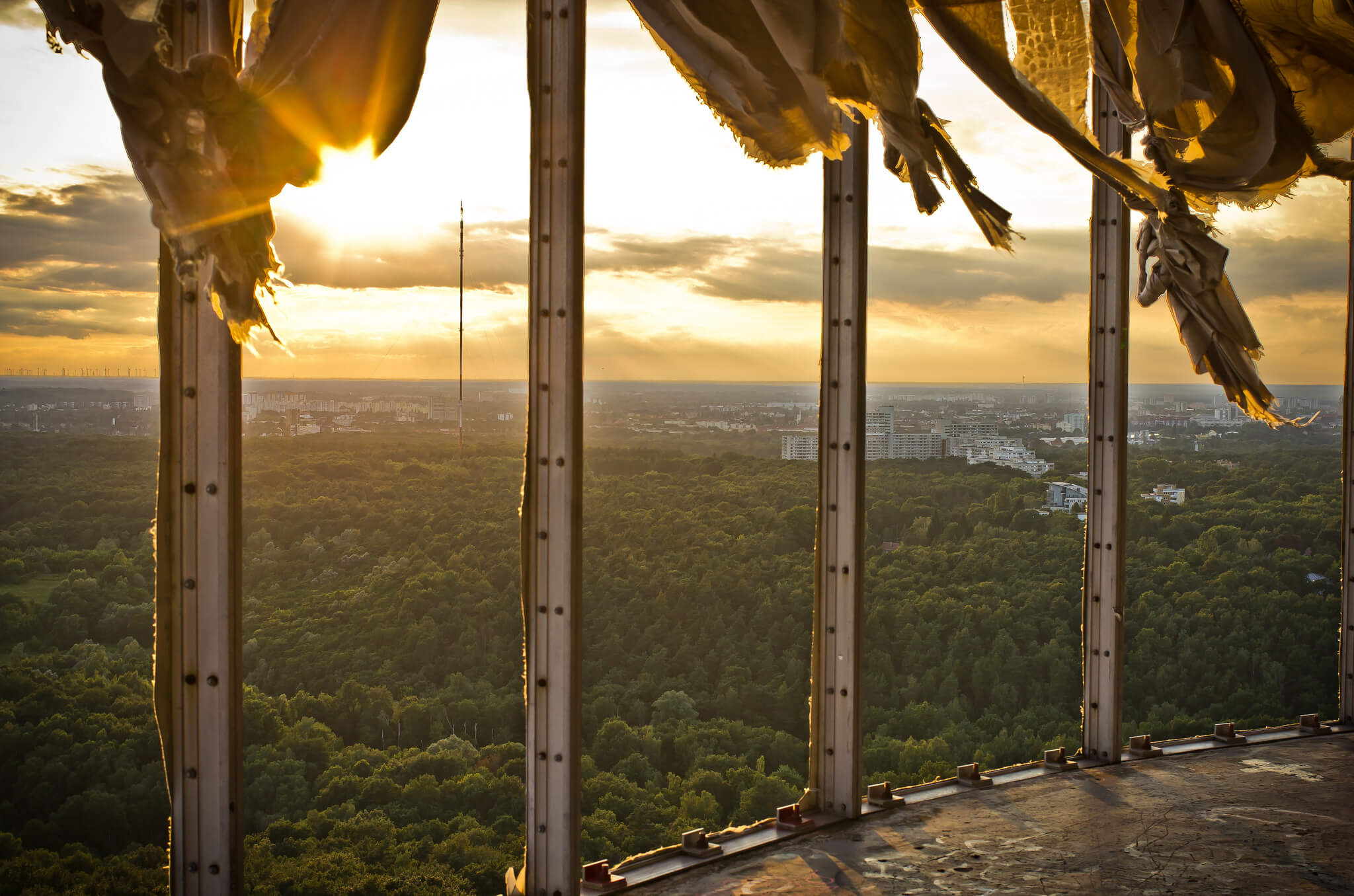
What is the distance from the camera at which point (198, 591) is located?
10.3 ft

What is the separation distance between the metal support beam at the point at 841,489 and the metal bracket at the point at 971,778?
743 millimetres

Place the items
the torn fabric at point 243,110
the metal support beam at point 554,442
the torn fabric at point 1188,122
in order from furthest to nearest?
the metal support beam at point 554,442 → the torn fabric at point 1188,122 → the torn fabric at point 243,110

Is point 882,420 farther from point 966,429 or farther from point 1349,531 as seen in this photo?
point 1349,531

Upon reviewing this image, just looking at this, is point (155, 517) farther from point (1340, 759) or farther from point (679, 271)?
point (1340, 759)

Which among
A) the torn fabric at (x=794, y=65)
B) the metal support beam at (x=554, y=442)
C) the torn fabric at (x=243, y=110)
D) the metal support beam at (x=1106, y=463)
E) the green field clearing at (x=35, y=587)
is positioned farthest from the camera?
the metal support beam at (x=1106, y=463)

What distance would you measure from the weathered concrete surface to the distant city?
→ 190 cm

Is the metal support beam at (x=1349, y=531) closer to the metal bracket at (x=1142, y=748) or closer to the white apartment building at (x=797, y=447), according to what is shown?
the metal bracket at (x=1142, y=748)

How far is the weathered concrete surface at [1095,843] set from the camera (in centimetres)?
381

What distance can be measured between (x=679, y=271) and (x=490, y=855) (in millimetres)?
3933

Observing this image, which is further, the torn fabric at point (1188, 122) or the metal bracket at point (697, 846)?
the metal bracket at point (697, 846)

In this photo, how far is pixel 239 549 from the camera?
3197 mm

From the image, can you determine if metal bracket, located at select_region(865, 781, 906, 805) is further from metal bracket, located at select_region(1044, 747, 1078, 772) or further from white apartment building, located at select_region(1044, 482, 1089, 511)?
white apartment building, located at select_region(1044, 482, 1089, 511)

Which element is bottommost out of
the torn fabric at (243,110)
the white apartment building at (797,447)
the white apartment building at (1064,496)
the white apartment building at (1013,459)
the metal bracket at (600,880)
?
the metal bracket at (600,880)

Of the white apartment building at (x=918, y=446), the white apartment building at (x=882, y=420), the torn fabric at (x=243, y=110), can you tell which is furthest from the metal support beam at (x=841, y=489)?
the torn fabric at (x=243, y=110)
